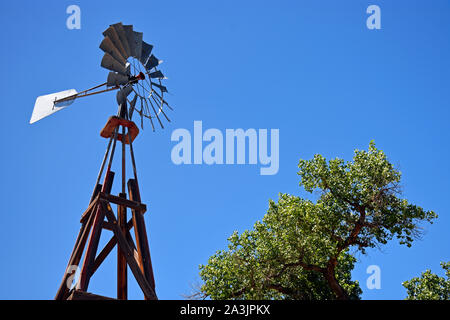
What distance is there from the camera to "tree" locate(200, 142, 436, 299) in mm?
19562

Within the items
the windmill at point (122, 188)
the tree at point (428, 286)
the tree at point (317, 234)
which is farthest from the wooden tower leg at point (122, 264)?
the tree at point (428, 286)

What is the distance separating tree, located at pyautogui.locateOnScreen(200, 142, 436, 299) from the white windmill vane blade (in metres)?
9.70

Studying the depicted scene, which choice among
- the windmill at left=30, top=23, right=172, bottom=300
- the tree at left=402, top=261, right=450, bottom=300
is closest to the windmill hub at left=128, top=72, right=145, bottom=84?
the windmill at left=30, top=23, right=172, bottom=300

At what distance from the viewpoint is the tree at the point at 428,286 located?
70.5ft

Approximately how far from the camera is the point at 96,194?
506 inches

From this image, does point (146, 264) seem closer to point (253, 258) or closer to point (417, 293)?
point (253, 258)

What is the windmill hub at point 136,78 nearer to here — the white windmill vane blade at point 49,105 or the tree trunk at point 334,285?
the white windmill vane blade at point 49,105

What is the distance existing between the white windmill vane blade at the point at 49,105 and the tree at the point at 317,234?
970 cm

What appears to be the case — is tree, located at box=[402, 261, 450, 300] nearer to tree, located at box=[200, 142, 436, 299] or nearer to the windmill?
tree, located at box=[200, 142, 436, 299]

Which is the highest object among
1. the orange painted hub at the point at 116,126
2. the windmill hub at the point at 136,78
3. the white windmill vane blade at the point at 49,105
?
the windmill hub at the point at 136,78

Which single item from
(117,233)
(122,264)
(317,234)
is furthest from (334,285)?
(117,233)

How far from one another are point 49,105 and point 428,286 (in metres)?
17.6
